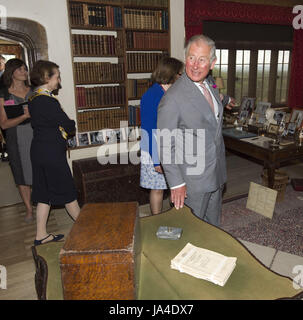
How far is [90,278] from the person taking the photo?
38.9 inches

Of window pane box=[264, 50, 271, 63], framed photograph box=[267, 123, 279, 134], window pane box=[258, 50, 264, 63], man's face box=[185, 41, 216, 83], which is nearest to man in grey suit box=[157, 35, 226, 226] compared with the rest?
man's face box=[185, 41, 216, 83]

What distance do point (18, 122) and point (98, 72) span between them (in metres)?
1.33

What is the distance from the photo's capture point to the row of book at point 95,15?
11.8ft

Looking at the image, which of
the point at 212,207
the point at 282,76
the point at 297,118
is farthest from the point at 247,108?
the point at 212,207

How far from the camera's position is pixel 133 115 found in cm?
427

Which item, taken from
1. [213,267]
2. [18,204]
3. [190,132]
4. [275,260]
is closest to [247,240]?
[275,260]

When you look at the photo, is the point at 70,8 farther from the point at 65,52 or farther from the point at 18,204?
the point at 18,204

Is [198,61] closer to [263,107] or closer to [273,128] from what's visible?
[273,128]

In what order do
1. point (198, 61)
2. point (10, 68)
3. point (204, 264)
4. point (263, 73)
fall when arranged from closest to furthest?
point (204, 264)
point (198, 61)
point (10, 68)
point (263, 73)

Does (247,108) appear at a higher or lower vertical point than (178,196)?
higher

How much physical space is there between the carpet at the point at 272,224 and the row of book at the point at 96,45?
243cm

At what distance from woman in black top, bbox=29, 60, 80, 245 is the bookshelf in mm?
1423

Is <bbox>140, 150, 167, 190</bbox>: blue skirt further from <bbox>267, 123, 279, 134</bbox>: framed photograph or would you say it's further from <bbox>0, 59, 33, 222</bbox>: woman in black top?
<bbox>267, 123, 279, 134</bbox>: framed photograph

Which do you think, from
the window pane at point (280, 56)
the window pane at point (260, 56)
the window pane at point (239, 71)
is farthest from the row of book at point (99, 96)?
the window pane at point (280, 56)
